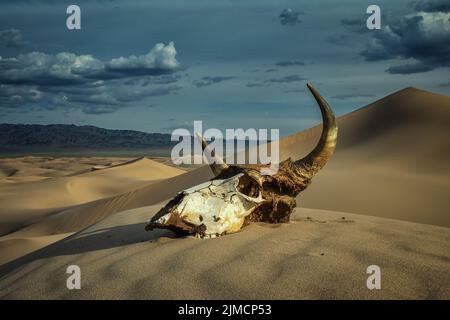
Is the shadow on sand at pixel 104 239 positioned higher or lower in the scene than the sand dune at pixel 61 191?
higher

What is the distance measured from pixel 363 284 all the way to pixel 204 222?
1602mm

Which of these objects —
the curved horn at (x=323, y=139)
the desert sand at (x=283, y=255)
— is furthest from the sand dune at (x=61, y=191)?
the curved horn at (x=323, y=139)

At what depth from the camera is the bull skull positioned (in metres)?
3.71

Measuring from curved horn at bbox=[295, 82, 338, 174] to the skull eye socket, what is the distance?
629 millimetres

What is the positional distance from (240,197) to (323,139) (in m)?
1.14

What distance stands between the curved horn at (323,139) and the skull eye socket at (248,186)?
0.63m

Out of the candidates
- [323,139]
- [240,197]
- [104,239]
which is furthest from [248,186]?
[104,239]

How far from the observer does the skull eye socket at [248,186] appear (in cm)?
421

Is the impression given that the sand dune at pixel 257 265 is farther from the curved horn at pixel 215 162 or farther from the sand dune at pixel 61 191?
the sand dune at pixel 61 191

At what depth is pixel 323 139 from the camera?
443 cm

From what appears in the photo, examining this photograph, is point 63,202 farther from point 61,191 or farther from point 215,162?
point 215,162

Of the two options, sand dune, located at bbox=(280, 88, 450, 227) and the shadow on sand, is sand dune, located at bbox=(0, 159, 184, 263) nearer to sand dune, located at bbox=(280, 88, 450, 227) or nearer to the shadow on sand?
the shadow on sand

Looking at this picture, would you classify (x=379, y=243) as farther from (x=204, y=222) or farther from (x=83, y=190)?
(x=83, y=190)

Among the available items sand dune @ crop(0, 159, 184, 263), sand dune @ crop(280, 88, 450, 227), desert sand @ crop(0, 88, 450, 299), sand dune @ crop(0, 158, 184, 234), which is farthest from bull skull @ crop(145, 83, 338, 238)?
sand dune @ crop(0, 158, 184, 234)
